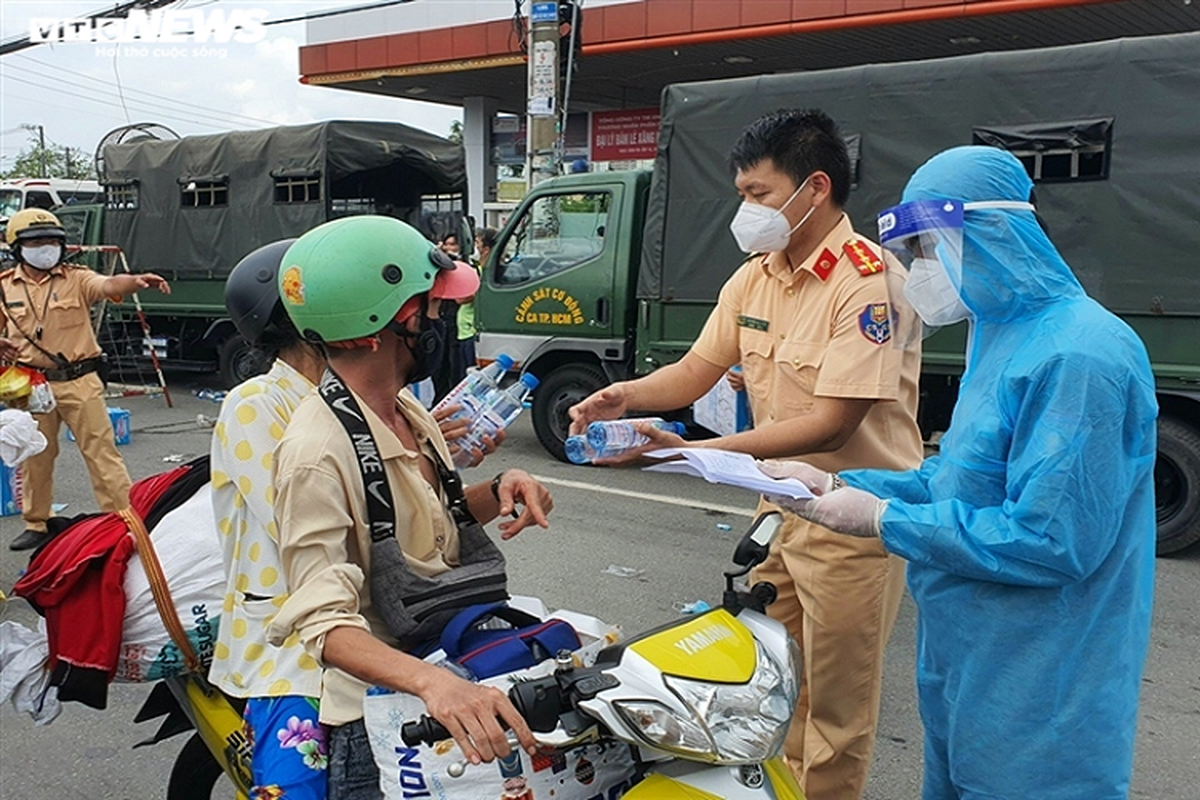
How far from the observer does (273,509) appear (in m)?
1.82

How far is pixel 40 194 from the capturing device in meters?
16.2

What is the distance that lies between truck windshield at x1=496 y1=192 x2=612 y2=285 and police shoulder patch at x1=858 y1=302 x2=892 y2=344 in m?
5.39

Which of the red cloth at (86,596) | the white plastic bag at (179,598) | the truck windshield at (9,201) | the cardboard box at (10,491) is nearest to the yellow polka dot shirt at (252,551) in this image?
the white plastic bag at (179,598)

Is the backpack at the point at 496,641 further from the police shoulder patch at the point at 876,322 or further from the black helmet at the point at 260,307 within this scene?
the police shoulder patch at the point at 876,322

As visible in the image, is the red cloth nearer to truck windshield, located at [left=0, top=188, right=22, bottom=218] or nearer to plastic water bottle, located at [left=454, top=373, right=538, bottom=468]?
plastic water bottle, located at [left=454, top=373, right=538, bottom=468]

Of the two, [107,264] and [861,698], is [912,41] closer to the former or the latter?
[107,264]

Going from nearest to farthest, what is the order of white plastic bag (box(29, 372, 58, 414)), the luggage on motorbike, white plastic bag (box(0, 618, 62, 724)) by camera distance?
the luggage on motorbike < white plastic bag (box(0, 618, 62, 724)) < white plastic bag (box(29, 372, 58, 414))

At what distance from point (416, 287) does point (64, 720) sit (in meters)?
2.74

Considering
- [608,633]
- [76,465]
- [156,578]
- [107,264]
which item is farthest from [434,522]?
[107,264]

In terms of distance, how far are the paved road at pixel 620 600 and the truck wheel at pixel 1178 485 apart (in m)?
0.15

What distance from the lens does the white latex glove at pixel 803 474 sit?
2.05 m

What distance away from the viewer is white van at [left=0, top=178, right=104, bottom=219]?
15.9m

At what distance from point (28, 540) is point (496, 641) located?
5.01 meters

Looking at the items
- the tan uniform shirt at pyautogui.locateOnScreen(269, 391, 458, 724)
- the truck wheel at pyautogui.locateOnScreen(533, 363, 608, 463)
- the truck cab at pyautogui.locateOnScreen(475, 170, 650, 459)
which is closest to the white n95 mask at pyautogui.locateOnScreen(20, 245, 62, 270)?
the truck cab at pyautogui.locateOnScreen(475, 170, 650, 459)
